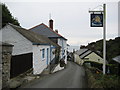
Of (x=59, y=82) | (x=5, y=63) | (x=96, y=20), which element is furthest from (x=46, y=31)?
(x=5, y=63)

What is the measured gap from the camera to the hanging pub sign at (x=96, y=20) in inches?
393

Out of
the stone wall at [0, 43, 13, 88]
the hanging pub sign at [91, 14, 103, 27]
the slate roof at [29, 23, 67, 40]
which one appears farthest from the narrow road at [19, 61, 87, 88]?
the slate roof at [29, 23, 67, 40]

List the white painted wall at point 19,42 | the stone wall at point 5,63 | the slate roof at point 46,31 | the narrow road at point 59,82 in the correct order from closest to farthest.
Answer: the stone wall at point 5,63 < the narrow road at point 59,82 < the white painted wall at point 19,42 < the slate roof at point 46,31

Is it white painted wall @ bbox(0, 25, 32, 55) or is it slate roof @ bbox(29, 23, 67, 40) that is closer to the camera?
white painted wall @ bbox(0, 25, 32, 55)

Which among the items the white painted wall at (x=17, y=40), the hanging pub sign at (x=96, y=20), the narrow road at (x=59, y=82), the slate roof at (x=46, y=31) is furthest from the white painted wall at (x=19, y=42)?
the slate roof at (x=46, y=31)

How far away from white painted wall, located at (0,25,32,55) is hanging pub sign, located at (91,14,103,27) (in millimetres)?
6063

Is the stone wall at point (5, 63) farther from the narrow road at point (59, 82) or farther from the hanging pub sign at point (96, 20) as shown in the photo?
the hanging pub sign at point (96, 20)

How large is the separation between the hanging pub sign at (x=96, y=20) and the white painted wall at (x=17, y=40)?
6063 millimetres

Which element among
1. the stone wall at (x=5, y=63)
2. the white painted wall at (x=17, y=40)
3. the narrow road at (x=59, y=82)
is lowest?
the narrow road at (x=59, y=82)

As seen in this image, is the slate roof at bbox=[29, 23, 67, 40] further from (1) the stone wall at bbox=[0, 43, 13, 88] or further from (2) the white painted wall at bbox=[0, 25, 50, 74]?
(1) the stone wall at bbox=[0, 43, 13, 88]

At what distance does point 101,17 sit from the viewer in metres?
10.2

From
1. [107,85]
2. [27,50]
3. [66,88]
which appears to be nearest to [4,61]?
[66,88]

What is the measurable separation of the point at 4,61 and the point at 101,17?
6948 mm

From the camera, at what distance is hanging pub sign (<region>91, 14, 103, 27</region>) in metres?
9.98
